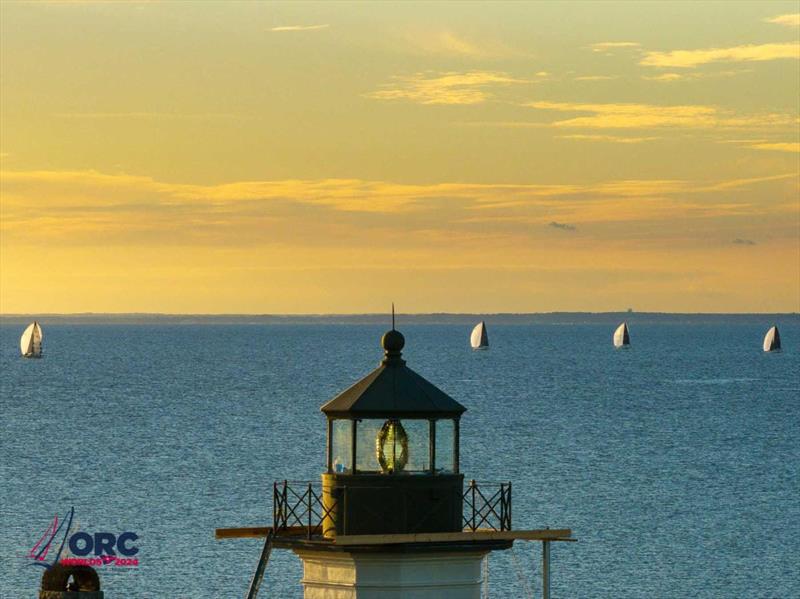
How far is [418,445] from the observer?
27.7 metres

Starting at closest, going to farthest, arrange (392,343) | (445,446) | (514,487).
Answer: (445,446), (392,343), (514,487)

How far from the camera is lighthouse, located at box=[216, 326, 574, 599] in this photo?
2748cm

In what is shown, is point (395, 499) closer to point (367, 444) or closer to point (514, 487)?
point (367, 444)

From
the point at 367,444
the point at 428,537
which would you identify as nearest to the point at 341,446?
the point at 367,444

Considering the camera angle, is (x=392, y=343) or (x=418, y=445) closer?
(x=418, y=445)

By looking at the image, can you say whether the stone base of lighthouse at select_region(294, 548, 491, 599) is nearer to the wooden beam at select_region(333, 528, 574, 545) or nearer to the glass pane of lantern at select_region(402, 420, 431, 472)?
the wooden beam at select_region(333, 528, 574, 545)

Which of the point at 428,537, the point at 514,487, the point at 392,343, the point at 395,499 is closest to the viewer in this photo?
the point at 428,537

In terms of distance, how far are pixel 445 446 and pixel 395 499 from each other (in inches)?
42.2

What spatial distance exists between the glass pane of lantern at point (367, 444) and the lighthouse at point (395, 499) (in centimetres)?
1

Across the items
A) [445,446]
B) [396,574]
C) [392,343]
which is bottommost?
[396,574]

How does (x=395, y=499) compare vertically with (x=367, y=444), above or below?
below

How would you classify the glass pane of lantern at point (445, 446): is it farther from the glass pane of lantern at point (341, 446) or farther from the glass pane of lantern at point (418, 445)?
the glass pane of lantern at point (341, 446)

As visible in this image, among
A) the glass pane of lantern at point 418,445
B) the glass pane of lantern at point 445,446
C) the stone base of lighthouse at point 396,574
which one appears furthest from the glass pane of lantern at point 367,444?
the stone base of lighthouse at point 396,574

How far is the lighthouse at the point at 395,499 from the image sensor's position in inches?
1082
